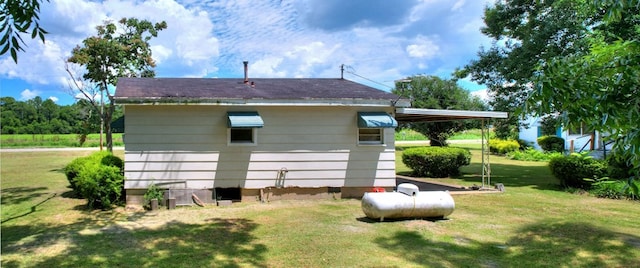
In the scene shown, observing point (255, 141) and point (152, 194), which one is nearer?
point (152, 194)

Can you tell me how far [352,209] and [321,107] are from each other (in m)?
2.53

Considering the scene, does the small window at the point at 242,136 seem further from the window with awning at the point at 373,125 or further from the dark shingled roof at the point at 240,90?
the window with awning at the point at 373,125

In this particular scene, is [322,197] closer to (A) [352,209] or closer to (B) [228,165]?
(A) [352,209]

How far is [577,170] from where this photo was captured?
1111 cm

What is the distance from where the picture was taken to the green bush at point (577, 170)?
10.9 metres

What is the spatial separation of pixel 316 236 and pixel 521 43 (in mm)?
11496

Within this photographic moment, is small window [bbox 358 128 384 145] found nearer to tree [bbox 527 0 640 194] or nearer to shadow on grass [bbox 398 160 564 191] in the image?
shadow on grass [bbox 398 160 564 191]

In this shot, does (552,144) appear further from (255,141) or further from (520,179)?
(255,141)

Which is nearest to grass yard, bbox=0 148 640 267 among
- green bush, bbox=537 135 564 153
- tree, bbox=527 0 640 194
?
tree, bbox=527 0 640 194

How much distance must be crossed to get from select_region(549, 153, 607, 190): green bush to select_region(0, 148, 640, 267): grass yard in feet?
5.13

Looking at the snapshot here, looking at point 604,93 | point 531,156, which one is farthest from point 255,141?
point 531,156

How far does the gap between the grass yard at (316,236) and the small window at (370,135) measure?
1.54 m

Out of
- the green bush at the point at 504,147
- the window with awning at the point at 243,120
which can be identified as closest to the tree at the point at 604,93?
the window with awning at the point at 243,120

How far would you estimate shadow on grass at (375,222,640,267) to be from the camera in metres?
5.06
